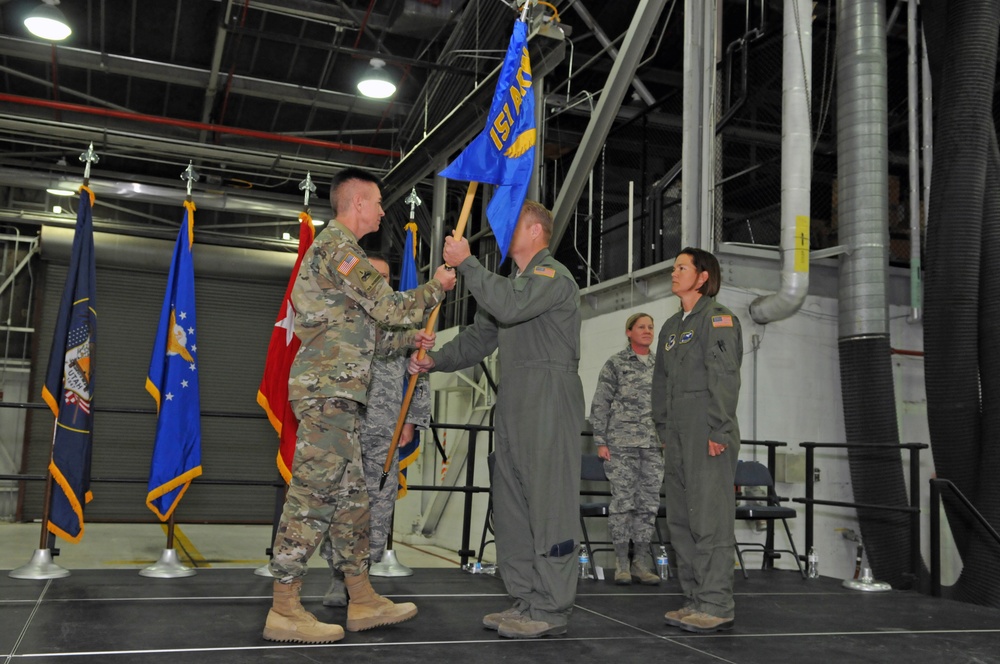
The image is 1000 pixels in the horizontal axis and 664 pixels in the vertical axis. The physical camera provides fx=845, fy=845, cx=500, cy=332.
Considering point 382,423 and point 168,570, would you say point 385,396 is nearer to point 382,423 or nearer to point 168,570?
point 382,423

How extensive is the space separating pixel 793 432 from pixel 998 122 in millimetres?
4719

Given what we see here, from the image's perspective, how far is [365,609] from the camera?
144 inches

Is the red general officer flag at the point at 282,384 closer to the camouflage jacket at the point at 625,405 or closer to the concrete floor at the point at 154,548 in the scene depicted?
the camouflage jacket at the point at 625,405

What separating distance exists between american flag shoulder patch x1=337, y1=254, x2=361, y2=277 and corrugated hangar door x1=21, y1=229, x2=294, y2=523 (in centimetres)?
968

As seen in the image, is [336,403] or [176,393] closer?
[336,403]

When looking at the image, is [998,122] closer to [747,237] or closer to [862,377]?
[747,237]

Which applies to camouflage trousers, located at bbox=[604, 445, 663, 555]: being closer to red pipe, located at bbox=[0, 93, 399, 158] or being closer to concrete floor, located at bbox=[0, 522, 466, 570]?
concrete floor, located at bbox=[0, 522, 466, 570]

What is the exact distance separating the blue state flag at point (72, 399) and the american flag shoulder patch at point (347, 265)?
2661mm

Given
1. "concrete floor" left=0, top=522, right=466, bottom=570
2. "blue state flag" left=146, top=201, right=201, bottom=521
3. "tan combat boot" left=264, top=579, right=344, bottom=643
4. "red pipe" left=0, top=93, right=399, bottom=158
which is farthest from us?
"red pipe" left=0, top=93, right=399, bottom=158

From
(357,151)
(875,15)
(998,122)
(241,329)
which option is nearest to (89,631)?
(875,15)

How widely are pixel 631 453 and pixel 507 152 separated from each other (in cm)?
276

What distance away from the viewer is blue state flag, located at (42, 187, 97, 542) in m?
5.22

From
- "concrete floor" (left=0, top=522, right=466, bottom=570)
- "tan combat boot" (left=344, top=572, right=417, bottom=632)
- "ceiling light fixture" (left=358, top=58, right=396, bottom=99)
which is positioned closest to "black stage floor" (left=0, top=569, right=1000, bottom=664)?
"tan combat boot" (left=344, top=572, right=417, bottom=632)

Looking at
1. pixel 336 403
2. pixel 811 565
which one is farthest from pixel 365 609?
pixel 811 565
